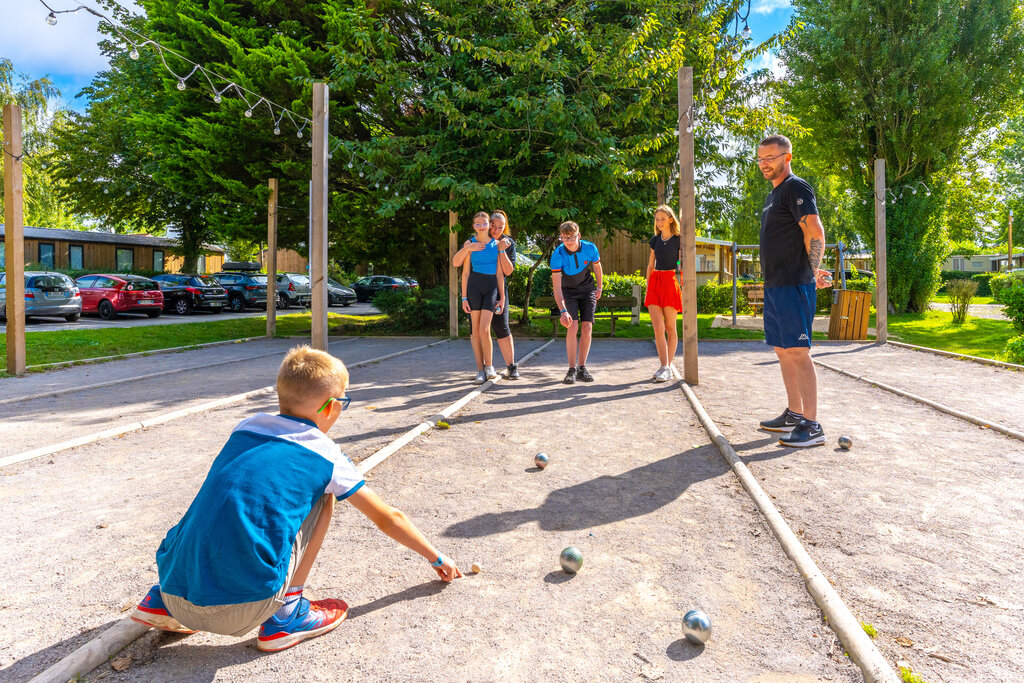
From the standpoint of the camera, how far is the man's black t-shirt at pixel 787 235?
5555 mm

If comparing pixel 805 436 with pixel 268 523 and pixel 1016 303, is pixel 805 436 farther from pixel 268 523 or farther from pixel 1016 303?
pixel 1016 303

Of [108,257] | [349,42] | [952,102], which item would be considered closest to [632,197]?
[349,42]

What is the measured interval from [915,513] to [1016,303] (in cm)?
1170

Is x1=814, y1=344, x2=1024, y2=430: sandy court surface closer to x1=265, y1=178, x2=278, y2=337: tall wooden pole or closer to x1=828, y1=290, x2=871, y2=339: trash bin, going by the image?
x1=828, y1=290, x2=871, y2=339: trash bin

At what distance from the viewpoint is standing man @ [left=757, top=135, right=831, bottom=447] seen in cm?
554

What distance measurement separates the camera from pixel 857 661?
238 centimetres

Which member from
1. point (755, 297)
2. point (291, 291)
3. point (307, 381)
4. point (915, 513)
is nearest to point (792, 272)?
point (915, 513)

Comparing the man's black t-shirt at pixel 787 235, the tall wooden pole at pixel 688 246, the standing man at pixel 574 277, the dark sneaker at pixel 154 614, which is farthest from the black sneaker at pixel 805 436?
the dark sneaker at pixel 154 614

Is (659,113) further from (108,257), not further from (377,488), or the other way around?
(108,257)

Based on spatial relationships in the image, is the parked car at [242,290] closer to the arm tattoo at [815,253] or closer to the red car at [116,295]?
the red car at [116,295]

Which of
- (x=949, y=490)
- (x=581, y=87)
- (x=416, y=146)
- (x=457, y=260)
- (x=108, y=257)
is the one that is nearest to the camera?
(x=949, y=490)

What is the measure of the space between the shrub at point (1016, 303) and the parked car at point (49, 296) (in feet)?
82.1

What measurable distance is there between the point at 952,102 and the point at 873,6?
4126 mm

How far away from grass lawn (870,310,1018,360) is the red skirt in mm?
6766
